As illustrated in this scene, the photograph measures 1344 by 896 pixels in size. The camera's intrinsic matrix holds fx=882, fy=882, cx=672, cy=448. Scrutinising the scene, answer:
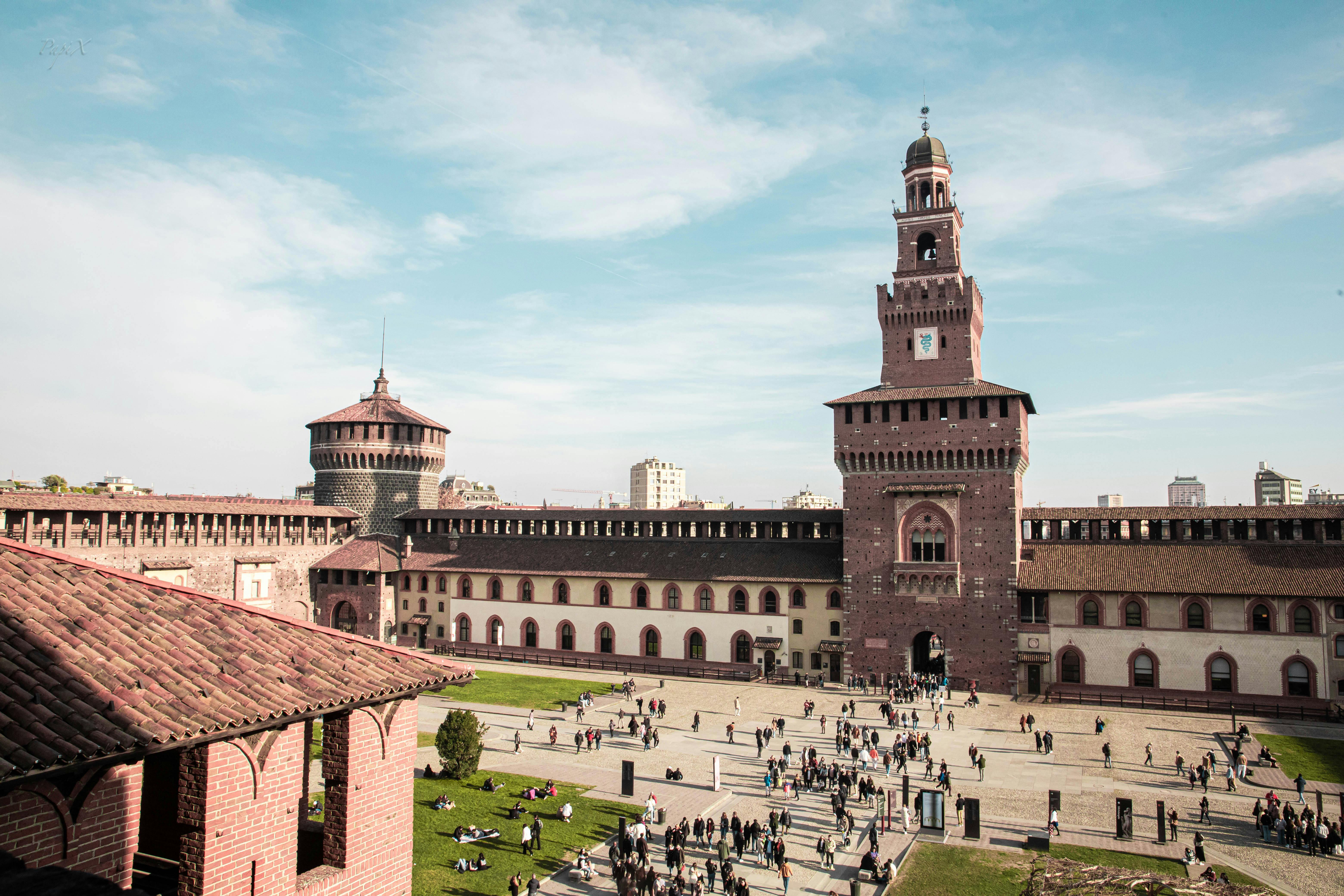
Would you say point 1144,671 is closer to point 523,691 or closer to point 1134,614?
point 1134,614

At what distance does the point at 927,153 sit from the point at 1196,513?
26.2 metres

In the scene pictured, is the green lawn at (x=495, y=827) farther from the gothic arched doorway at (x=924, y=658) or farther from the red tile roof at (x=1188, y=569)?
the red tile roof at (x=1188, y=569)

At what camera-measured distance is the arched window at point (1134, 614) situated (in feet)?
153

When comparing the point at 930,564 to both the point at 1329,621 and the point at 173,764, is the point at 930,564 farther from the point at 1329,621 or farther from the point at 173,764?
the point at 173,764

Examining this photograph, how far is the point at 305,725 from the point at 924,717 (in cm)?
3615

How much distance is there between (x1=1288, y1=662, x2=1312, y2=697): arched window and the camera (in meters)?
43.5

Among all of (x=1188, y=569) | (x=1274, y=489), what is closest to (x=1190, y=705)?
(x=1188, y=569)

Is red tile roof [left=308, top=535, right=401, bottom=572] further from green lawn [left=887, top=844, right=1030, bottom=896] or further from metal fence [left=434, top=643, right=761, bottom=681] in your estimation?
green lawn [left=887, top=844, right=1030, bottom=896]

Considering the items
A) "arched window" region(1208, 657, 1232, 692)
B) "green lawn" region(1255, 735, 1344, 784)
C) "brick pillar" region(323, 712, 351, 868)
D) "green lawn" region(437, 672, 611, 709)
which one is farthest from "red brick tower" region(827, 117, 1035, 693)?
"brick pillar" region(323, 712, 351, 868)

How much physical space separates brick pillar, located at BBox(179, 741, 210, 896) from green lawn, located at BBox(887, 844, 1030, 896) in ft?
58.0

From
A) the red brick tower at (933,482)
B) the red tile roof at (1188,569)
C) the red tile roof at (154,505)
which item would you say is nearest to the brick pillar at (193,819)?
the red tile roof at (154,505)

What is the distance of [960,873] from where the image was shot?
23.8 metres

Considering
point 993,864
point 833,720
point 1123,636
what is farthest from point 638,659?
point 993,864

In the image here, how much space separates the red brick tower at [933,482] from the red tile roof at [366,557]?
32.7 m
